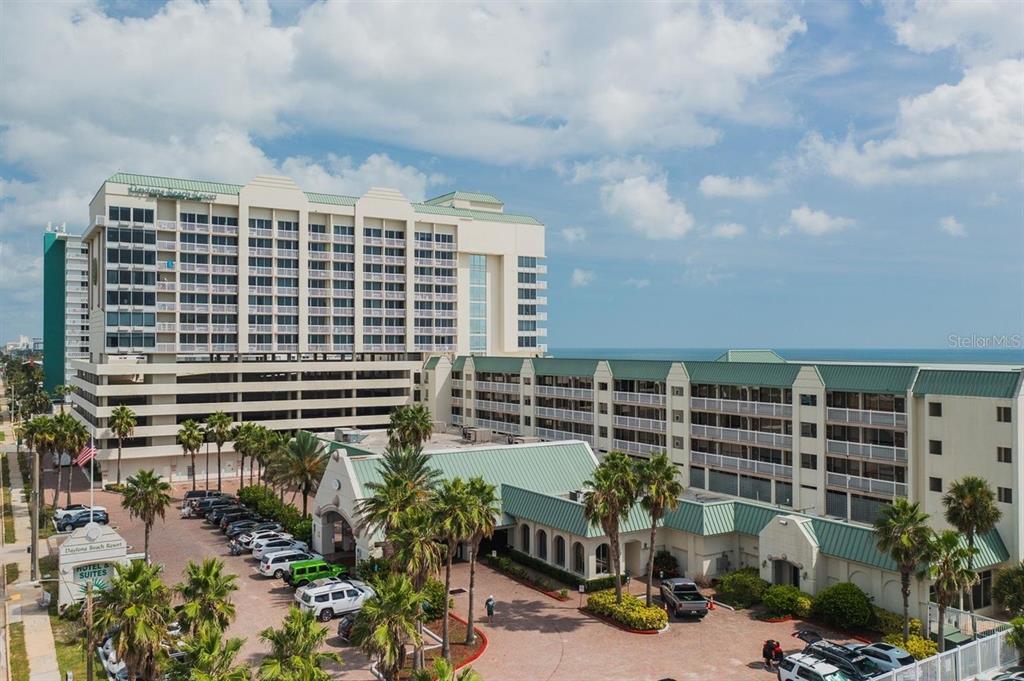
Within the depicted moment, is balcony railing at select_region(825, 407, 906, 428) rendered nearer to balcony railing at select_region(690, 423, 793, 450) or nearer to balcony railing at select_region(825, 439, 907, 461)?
balcony railing at select_region(825, 439, 907, 461)

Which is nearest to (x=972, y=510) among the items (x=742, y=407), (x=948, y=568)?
(x=948, y=568)

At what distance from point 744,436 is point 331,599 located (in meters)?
37.5

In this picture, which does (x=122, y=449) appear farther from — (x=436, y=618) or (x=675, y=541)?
(x=675, y=541)

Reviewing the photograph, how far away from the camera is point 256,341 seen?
344 feet

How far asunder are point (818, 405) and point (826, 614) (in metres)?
18.9

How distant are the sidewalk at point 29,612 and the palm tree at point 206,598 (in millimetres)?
12269

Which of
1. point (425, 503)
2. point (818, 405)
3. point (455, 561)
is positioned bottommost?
point (455, 561)

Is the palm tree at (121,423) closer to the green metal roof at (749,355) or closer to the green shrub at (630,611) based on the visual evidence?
the green shrub at (630,611)

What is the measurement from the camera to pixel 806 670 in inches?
1387

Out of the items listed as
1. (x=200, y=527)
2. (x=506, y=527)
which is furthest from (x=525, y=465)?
(x=200, y=527)

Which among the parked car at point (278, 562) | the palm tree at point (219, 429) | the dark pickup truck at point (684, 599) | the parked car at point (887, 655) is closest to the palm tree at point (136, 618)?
the parked car at point (278, 562)

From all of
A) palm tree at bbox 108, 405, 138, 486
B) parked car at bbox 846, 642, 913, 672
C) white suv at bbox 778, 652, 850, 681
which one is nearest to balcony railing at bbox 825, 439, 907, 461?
parked car at bbox 846, 642, 913, 672

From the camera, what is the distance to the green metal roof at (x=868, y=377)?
175 feet

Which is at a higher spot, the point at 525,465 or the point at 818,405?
the point at 818,405
